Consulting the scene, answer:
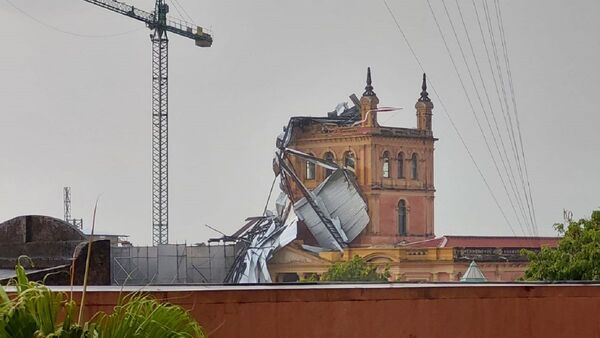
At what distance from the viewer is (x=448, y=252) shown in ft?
249

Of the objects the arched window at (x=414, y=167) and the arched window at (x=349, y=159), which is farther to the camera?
the arched window at (x=414, y=167)

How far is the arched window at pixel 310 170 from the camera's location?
93125 millimetres

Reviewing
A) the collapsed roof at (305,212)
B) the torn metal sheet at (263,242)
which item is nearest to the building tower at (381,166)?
the collapsed roof at (305,212)

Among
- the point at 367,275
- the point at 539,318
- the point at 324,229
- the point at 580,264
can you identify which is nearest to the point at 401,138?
the point at 324,229

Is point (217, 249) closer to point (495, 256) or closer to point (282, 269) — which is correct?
point (282, 269)

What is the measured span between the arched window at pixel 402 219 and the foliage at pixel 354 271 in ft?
51.4

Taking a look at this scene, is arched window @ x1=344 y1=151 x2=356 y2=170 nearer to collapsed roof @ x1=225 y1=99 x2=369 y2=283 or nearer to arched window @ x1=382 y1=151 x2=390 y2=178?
collapsed roof @ x1=225 y1=99 x2=369 y2=283

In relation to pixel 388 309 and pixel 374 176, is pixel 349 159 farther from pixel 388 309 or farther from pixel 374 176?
pixel 388 309

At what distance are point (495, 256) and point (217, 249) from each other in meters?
17.7

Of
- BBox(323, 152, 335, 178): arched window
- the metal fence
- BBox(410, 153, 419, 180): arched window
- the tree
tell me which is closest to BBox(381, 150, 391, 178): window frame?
BBox(410, 153, 419, 180): arched window

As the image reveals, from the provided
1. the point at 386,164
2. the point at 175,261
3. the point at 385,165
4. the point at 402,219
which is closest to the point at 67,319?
the point at 175,261

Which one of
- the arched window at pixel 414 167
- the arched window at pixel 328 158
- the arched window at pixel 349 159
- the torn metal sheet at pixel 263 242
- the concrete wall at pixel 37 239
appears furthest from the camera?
the arched window at pixel 414 167

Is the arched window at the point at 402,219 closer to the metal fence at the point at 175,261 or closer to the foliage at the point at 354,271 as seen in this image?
the metal fence at the point at 175,261

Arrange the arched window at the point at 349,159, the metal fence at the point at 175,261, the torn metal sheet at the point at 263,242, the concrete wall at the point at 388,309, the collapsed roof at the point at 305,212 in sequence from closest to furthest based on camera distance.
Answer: the concrete wall at the point at 388,309 → the metal fence at the point at 175,261 → the torn metal sheet at the point at 263,242 → the collapsed roof at the point at 305,212 → the arched window at the point at 349,159
